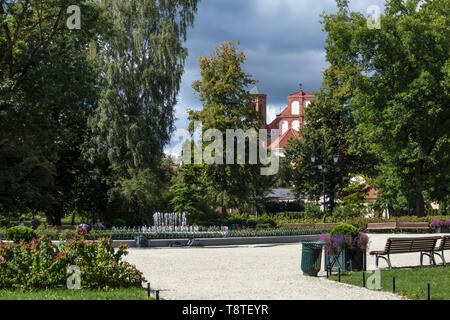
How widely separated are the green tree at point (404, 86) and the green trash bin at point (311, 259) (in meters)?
23.5

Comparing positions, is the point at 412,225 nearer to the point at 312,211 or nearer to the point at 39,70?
the point at 312,211

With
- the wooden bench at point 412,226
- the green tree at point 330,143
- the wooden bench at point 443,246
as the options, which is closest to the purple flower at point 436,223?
the wooden bench at point 412,226

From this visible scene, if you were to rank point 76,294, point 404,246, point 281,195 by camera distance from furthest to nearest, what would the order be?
point 281,195 → point 404,246 → point 76,294

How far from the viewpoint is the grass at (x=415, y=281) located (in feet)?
30.7

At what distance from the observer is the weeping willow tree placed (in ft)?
110

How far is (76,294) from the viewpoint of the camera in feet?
29.6

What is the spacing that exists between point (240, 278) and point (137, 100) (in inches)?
1007

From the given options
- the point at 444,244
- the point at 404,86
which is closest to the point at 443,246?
the point at 444,244

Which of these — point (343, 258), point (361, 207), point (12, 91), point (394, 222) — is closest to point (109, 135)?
point (12, 91)

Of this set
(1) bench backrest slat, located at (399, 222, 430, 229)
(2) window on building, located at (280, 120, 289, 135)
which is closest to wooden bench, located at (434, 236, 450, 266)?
(1) bench backrest slat, located at (399, 222, 430, 229)

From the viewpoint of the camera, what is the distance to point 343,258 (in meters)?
12.9

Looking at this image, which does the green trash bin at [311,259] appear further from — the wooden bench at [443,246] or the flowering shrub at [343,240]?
the wooden bench at [443,246]

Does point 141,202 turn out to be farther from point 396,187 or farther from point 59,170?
point 396,187

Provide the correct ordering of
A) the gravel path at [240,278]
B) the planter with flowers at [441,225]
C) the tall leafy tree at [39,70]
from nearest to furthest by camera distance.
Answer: the gravel path at [240,278]
the tall leafy tree at [39,70]
the planter with flowers at [441,225]
